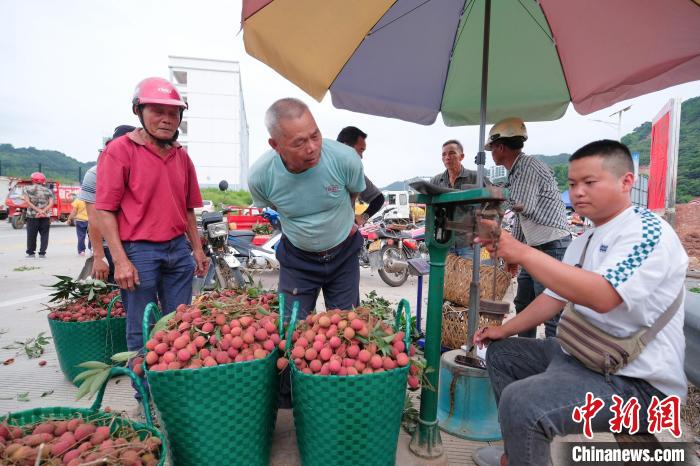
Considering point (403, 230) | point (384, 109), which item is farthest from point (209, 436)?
point (403, 230)

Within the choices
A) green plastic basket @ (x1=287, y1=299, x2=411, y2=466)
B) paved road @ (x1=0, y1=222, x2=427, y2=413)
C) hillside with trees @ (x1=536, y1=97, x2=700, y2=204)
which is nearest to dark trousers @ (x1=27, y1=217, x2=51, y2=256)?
paved road @ (x1=0, y1=222, x2=427, y2=413)

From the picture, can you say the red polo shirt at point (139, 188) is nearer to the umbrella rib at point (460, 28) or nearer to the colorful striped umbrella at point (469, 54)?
the colorful striped umbrella at point (469, 54)

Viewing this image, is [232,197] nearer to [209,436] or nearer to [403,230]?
[403,230]

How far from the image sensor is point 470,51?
290 cm

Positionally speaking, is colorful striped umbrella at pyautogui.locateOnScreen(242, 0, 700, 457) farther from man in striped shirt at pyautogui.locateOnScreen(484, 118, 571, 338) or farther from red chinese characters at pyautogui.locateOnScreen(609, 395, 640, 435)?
red chinese characters at pyautogui.locateOnScreen(609, 395, 640, 435)

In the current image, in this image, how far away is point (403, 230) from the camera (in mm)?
7945

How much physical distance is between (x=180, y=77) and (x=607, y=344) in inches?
1853

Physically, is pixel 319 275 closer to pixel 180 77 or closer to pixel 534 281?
pixel 534 281

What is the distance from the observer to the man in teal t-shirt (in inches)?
77.0

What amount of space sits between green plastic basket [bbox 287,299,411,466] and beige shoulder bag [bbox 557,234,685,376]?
0.68 meters

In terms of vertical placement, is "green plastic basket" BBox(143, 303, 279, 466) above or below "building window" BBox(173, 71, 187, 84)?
below

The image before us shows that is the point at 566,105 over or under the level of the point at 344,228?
over

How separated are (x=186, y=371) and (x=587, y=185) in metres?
1.70

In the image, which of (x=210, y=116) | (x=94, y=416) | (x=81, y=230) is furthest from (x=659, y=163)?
(x=210, y=116)
